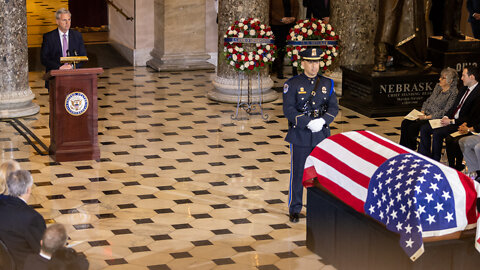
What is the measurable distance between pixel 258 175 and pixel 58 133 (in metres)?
2.43

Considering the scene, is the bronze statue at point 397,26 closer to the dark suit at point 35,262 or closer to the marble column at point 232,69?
the marble column at point 232,69

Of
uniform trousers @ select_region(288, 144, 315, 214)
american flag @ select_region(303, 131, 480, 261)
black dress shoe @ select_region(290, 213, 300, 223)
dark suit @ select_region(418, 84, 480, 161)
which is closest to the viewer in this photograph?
american flag @ select_region(303, 131, 480, 261)

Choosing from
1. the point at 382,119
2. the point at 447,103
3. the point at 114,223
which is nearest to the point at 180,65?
the point at 382,119

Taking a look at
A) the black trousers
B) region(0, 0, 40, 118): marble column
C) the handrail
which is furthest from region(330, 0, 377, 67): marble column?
region(0, 0, 40, 118): marble column

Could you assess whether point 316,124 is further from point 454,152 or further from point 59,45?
point 59,45

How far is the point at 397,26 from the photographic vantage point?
13477 millimetres

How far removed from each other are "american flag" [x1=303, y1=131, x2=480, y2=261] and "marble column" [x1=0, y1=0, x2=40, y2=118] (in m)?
6.69

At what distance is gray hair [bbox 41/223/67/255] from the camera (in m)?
5.08

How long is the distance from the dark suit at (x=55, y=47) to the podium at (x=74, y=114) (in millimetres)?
299

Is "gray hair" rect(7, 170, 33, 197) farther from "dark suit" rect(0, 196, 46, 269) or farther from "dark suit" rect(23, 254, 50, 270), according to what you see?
"dark suit" rect(23, 254, 50, 270)

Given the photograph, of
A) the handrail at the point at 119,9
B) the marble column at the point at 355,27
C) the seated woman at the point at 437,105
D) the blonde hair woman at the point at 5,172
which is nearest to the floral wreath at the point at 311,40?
the marble column at the point at 355,27

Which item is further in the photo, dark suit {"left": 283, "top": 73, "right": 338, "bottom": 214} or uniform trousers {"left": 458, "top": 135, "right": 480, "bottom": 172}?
uniform trousers {"left": 458, "top": 135, "right": 480, "bottom": 172}

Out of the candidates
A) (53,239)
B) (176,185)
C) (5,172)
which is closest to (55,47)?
(176,185)

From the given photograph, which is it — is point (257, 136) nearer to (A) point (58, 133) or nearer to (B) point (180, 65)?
(A) point (58, 133)
